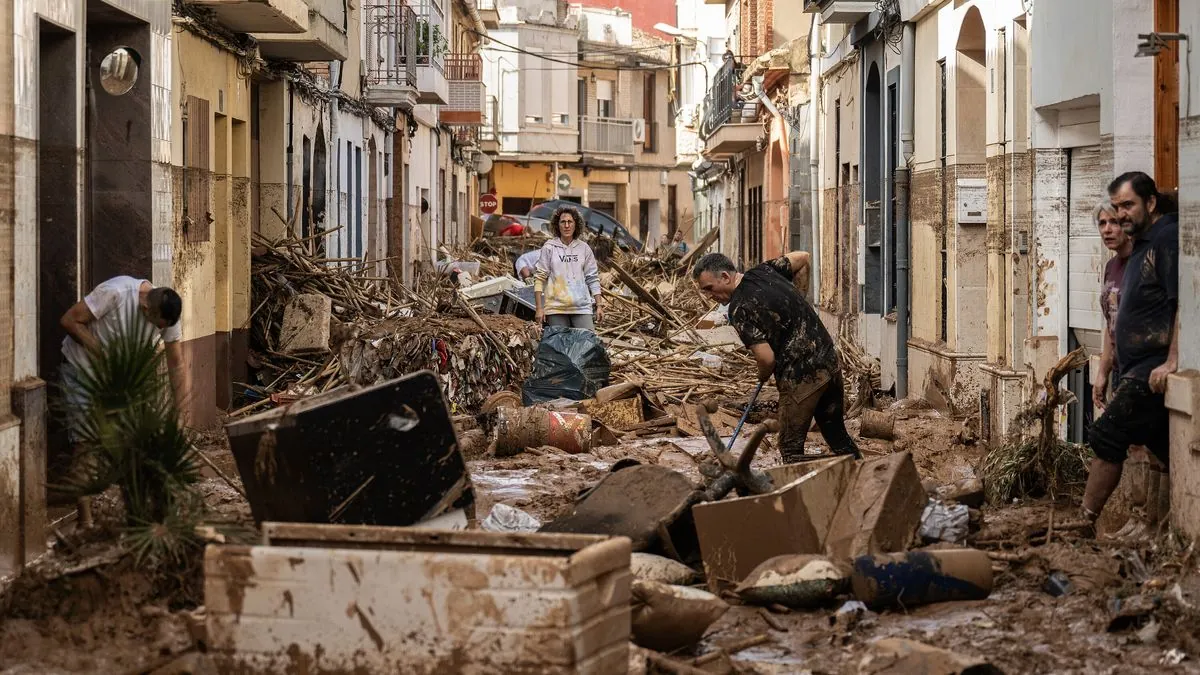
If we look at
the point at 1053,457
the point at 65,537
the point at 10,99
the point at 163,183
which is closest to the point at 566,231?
the point at 163,183

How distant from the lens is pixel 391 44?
27609mm

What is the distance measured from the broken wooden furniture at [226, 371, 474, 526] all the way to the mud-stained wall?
218 inches

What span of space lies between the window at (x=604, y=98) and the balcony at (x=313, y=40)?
46272mm

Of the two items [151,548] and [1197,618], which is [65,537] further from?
[1197,618]

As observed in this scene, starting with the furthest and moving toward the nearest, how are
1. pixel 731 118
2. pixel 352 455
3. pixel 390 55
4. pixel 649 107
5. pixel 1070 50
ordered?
pixel 649 107, pixel 731 118, pixel 390 55, pixel 1070 50, pixel 352 455

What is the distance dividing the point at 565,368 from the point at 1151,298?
25.0ft

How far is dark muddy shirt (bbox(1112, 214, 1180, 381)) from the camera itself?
8539mm

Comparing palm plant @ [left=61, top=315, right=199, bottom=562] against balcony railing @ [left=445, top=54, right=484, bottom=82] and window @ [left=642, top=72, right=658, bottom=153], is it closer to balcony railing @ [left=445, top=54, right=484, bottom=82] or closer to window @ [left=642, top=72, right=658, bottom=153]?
balcony railing @ [left=445, top=54, right=484, bottom=82]

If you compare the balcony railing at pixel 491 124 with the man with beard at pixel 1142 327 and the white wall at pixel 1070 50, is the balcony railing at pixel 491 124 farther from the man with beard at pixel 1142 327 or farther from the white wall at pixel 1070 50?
the man with beard at pixel 1142 327

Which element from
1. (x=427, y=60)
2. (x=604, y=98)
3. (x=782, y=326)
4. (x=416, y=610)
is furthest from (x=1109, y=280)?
(x=604, y=98)

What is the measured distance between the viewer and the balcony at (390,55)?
26141 millimetres

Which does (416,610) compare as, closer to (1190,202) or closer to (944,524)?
(944,524)

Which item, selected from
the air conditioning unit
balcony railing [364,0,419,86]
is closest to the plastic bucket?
balcony railing [364,0,419,86]

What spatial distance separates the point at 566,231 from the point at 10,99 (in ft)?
26.6
